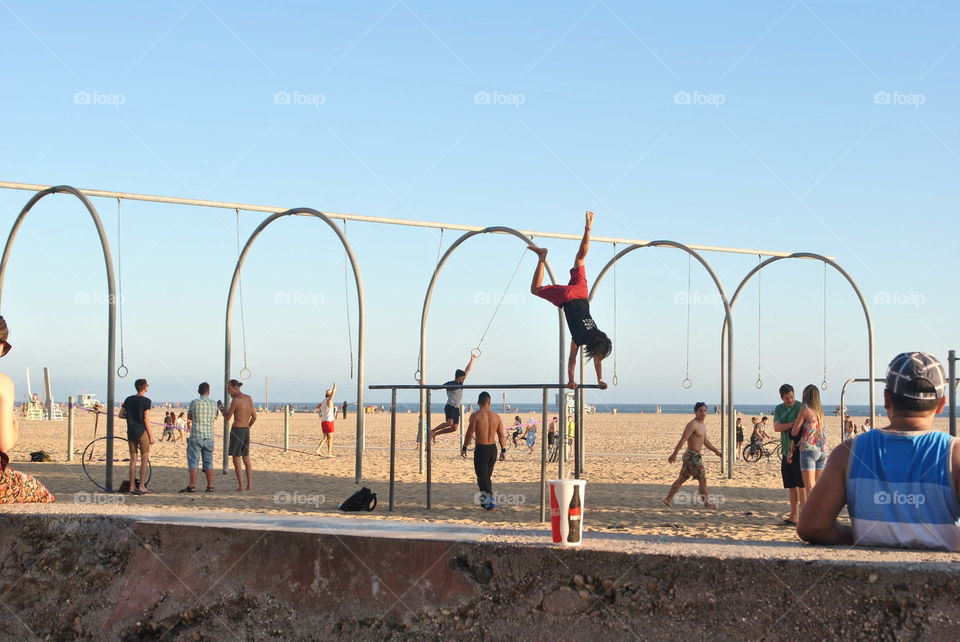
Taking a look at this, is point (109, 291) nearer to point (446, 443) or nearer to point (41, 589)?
point (41, 589)

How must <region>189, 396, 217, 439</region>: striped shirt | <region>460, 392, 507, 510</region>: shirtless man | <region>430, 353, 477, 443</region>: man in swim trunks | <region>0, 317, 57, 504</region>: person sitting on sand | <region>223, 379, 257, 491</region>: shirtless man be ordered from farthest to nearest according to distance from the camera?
1. <region>430, 353, 477, 443</region>: man in swim trunks
2. <region>223, 379, 257, 491</region>: shirtless man
3. <region>189, 396, 217, 439</region>: striped shirt
4. <region>460, 392, 507, 510</region>: shirtless man
5. <region>0, 317, 57, 504</region>: person sitting on sand

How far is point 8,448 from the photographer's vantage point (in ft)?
21.0

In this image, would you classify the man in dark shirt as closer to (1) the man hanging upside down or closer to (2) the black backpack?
(2) the black backpack

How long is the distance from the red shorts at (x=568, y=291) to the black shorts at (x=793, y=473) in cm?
291

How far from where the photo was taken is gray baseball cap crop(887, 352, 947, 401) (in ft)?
13.2

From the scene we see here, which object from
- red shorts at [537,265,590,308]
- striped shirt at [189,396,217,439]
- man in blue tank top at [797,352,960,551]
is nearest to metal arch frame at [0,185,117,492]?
striped shirt at [189,396,217,439]

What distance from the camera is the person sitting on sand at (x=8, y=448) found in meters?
6.27

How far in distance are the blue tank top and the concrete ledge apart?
0.12m

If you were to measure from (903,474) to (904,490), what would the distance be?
0.28ft

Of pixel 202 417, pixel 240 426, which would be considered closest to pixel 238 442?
pixel 240 426

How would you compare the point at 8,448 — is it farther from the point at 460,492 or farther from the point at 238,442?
the point at 460,492

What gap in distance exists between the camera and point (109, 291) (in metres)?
13.5

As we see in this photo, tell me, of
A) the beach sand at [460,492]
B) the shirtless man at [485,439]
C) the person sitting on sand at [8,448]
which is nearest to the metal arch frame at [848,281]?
the beach sand at [460,492]

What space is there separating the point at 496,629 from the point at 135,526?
2259mm
